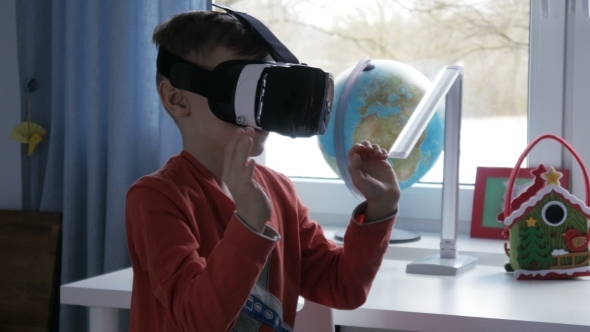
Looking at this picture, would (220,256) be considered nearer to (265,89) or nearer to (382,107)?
(265,89)

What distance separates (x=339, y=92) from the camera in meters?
1.51

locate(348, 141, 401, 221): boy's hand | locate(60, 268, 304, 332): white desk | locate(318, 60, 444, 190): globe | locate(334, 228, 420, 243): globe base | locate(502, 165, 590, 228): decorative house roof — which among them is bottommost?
locate(60, 268, 304, 332): white desk

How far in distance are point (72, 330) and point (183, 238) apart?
1.08m

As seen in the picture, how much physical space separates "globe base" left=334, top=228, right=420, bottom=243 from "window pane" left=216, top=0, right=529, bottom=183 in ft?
0.64

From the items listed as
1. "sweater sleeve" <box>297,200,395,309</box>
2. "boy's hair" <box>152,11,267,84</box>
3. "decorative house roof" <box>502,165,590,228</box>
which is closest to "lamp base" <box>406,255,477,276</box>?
"decorative house roof" <box>502,165,590,228</box>

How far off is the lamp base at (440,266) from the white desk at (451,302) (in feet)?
0.05

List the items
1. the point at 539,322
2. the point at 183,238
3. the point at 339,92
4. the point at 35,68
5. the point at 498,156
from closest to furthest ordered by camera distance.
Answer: the point at 183,238
the point at 539,322
the point at 339,92
the point at 498,156
the point at 35,68

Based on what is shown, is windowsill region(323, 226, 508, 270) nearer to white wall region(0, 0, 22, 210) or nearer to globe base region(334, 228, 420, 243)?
globe base region(334, 228, 420, 243)

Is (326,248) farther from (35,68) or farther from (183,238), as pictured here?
(35,68)

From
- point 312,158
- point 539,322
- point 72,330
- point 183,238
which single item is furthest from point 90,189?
point 539,322

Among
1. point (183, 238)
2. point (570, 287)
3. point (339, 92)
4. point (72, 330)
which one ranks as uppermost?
point (339, 92)

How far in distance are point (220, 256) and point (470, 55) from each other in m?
1.10

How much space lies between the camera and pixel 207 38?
35.4 inches

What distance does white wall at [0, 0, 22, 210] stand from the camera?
1.88 metres
